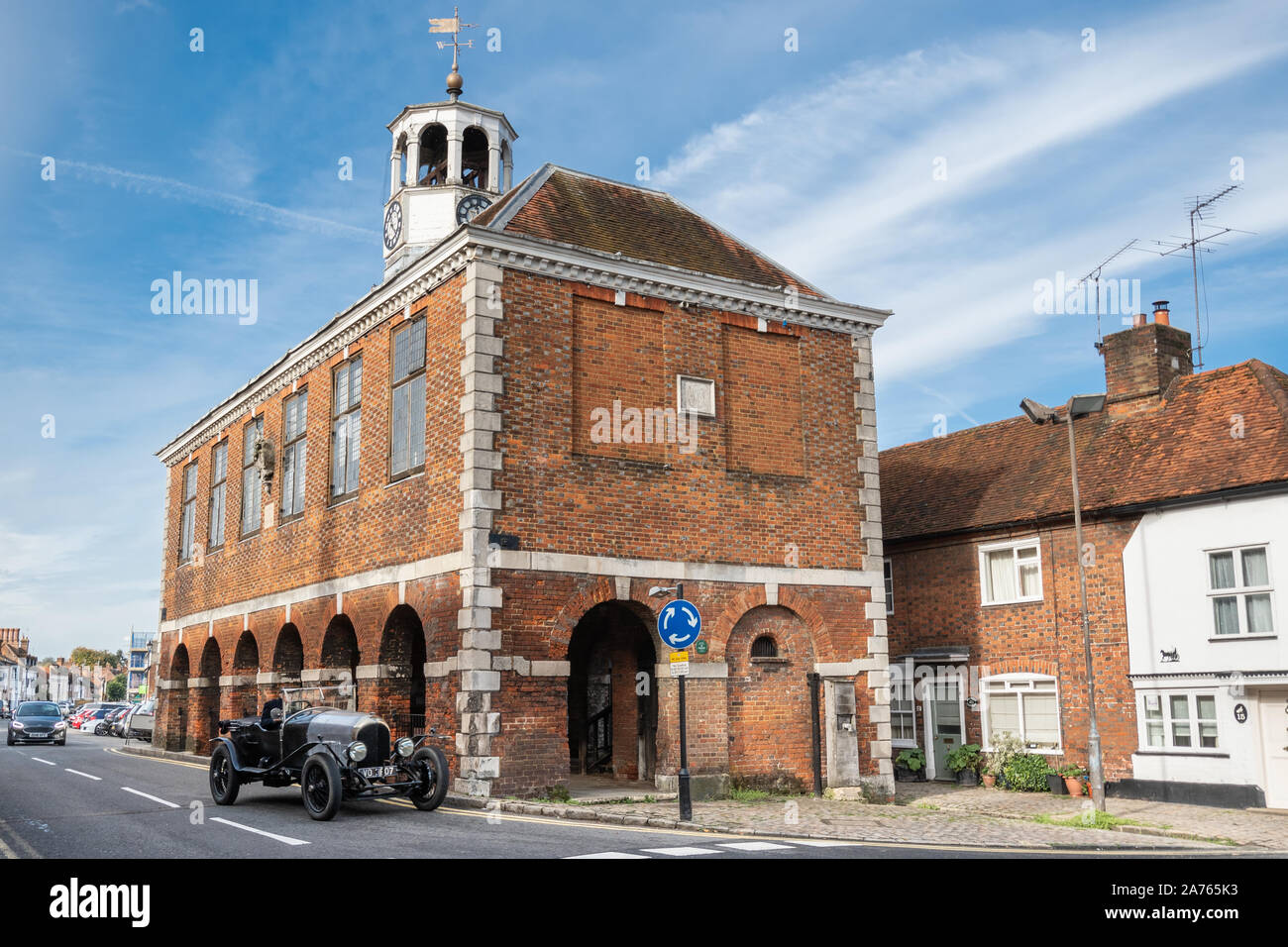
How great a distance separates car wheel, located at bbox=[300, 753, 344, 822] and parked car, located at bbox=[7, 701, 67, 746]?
1178 inches

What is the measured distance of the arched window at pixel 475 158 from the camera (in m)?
26.0

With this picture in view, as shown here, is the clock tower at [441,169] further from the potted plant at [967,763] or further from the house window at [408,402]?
the potted plant at [967,763]

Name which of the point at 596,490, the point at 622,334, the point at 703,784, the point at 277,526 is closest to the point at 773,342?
the point at 622,334

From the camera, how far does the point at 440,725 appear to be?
18.3 m

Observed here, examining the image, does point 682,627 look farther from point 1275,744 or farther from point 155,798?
point 1275,744

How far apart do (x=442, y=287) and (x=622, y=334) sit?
3.34 meters

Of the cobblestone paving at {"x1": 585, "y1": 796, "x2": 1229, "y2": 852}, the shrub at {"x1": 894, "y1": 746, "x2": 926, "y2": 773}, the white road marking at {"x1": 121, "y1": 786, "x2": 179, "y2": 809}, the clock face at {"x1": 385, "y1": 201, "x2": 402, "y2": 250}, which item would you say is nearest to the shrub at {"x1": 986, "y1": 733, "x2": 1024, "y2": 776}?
the shrub at {"x1": 894, "y1": 746, "x2": 926, "y2": 773}

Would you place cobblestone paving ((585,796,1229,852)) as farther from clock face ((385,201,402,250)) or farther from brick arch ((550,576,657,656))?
clock face ((385,201,402,250))

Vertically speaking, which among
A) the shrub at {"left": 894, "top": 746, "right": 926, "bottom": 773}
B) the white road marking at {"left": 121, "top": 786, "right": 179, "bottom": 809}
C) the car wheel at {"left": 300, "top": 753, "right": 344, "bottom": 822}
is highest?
the car wheel at {"left": 300, "top": 753, "right": 344, "bottom": 822}

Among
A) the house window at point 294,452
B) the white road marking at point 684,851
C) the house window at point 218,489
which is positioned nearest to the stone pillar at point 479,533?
the white road marking at point 684,851

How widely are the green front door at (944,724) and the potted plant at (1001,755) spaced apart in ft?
3.69

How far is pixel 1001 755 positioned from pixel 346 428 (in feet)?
51.3

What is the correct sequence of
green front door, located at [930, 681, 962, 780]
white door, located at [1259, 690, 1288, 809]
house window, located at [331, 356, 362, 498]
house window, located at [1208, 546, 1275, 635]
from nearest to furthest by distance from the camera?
1. white door, located at [1259, 690, 1288, 809]
2. house window, located at [1208, 546, 1275, 635]
3. house window, located at [331, 356, 362, 498]
4. green front door, located at [930, 681, 962, 780]

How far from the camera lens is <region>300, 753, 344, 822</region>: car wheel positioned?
14.5 meters
